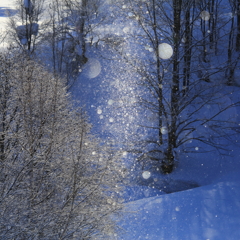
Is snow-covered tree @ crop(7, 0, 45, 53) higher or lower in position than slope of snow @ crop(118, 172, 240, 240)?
higher

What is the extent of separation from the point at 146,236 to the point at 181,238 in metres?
0.93

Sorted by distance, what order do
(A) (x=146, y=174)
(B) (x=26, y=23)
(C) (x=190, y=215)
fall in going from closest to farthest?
1. (C) (x=190, y=215)
2. (A) (x=146, y=174)
3. (B) (x=26, y=23)

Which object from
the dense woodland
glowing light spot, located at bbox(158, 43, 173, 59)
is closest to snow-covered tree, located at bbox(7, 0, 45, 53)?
the dense woodland

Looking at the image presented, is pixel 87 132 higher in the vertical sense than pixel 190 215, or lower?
higher

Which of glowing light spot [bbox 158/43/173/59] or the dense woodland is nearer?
the dense woodland

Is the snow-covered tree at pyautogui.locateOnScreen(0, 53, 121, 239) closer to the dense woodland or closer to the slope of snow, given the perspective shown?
the dense woodland

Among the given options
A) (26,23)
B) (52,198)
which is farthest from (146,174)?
(26,23)

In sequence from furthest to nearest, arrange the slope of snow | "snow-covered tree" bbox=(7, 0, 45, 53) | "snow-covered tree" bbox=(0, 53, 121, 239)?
"snow-covered tree" bbox=(7, 0, 45, 53) → the slope of snow → "snow-covered tree" bbox=(0, 53, 121, 239)

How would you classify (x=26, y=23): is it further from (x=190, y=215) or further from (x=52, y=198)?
(x=190, y=215)

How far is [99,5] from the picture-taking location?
24.7 meters

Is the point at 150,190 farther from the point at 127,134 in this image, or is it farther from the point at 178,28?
the point at 178,28

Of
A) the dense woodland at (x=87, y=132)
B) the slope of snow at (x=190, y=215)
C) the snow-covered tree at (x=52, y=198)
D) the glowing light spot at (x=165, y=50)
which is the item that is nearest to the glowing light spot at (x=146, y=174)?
the dense woodland at (x=87, y=132)

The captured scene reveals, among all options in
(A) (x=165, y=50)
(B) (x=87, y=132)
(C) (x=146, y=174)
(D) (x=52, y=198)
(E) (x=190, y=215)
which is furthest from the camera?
(C) (x=146, y=174)

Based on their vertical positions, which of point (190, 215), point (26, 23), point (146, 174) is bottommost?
point (190, 215)
